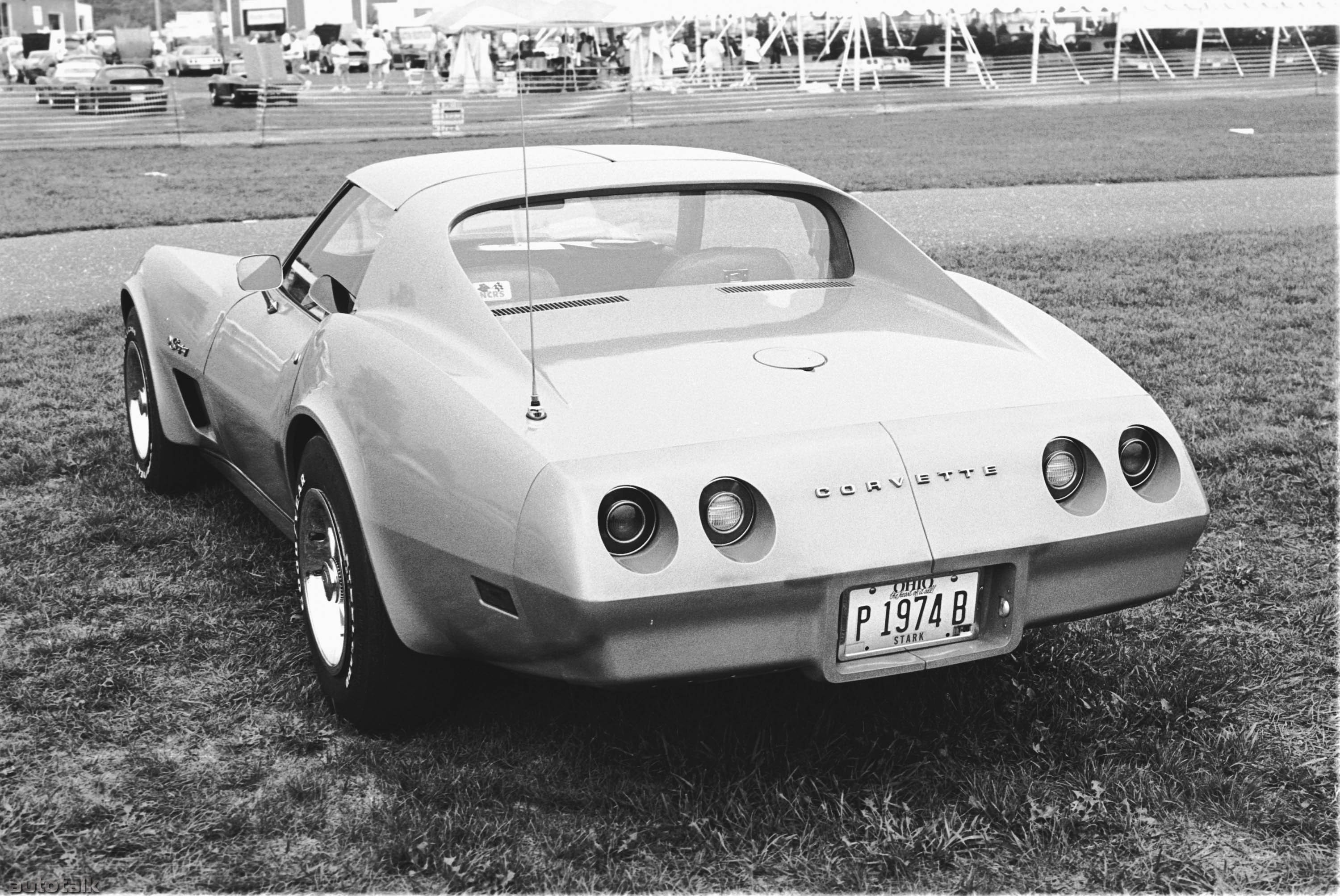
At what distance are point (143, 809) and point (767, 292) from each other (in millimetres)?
1868

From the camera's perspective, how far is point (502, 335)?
3.00m

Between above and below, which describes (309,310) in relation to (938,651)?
above

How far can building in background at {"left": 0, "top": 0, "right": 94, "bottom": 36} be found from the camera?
7544 centimetres

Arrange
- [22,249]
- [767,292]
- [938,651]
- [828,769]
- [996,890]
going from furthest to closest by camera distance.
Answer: [22,249] → [767,292] → [828,769] → [938,651] → [996,890]

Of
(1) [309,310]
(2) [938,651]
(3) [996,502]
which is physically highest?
(1) [309,310]

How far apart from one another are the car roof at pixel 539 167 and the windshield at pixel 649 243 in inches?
2.3

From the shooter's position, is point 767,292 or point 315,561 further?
point 767,292

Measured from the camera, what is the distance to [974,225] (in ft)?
36.8

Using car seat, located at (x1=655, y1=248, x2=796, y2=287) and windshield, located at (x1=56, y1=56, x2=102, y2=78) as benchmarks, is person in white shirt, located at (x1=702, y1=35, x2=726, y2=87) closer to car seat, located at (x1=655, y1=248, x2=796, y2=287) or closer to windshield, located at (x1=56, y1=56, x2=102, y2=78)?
windshield, located at (x1=56, y1=56, x2=102, y2=78)

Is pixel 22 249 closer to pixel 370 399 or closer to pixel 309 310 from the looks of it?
pixel 309 310

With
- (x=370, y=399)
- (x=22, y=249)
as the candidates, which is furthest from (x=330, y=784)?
(x=22, y=249)

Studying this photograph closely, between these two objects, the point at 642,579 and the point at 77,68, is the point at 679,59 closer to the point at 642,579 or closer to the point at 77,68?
the point at 77,68

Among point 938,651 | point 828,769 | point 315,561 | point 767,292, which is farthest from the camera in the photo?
point 767,292

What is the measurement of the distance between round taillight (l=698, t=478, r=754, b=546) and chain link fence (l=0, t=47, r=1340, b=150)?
1957cm
